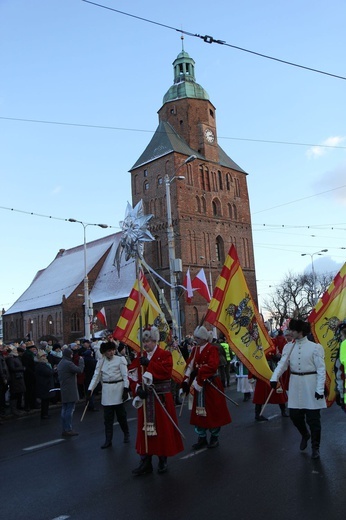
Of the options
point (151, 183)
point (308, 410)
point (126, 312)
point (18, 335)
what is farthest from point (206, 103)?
point (308, 410)

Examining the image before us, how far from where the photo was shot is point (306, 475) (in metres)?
6.04

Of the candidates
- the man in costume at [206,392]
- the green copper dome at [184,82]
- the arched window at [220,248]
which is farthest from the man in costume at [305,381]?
the green copper dome at [184,82]

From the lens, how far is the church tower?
52.8 meters

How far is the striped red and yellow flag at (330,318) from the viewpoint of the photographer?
880 cm

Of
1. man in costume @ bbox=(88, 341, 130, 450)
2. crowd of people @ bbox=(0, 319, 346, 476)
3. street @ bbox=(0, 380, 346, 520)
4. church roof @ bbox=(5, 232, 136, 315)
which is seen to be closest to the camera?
street @ bbox=(0, 380, 346, 520)

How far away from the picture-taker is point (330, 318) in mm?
9055

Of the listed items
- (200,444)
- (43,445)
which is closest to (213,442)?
(200,444)

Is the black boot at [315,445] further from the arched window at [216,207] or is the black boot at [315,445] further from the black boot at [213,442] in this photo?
the arched window at [216,207]

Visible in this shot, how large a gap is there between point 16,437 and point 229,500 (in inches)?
258

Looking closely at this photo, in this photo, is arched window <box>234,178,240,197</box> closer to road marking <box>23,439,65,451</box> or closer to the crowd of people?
the crowd of people

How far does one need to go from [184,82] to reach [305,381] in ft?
184

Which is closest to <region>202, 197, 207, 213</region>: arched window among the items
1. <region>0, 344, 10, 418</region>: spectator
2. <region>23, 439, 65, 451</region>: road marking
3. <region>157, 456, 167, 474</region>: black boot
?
<region>0, 344, 10, 418</region>: spectator

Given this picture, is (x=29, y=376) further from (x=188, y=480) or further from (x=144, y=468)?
(x=188, y=480)

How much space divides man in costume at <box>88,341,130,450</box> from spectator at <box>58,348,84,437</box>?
1.48 metres
